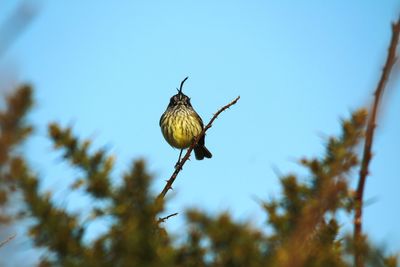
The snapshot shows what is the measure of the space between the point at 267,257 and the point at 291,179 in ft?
1.66

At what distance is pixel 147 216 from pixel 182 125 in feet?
29.6

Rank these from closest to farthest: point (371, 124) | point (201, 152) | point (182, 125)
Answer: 1. point (371, 124)
2. point (182, 125)
3. point (201, 152)

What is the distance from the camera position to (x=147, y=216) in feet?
8.30

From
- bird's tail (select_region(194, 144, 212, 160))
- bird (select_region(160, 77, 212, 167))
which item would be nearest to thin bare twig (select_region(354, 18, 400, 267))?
bird (select_region(160, 77, 212, 167))

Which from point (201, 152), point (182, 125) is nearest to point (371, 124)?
point (182, 125)

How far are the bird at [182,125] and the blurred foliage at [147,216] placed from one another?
335 inches

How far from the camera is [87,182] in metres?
2.85

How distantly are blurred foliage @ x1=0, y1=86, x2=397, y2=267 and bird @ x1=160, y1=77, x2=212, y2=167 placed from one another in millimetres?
8500

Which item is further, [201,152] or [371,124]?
[201,152]

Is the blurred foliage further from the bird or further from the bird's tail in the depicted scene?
the bird's tail

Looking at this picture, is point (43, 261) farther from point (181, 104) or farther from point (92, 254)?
point (181, 104)

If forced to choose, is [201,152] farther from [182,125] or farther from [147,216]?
[147,216]

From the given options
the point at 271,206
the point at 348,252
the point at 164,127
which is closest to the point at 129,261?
the point at 271,206

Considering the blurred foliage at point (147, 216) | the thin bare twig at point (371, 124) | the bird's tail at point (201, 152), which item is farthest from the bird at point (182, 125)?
the thin bare twig at point (371, 124)
